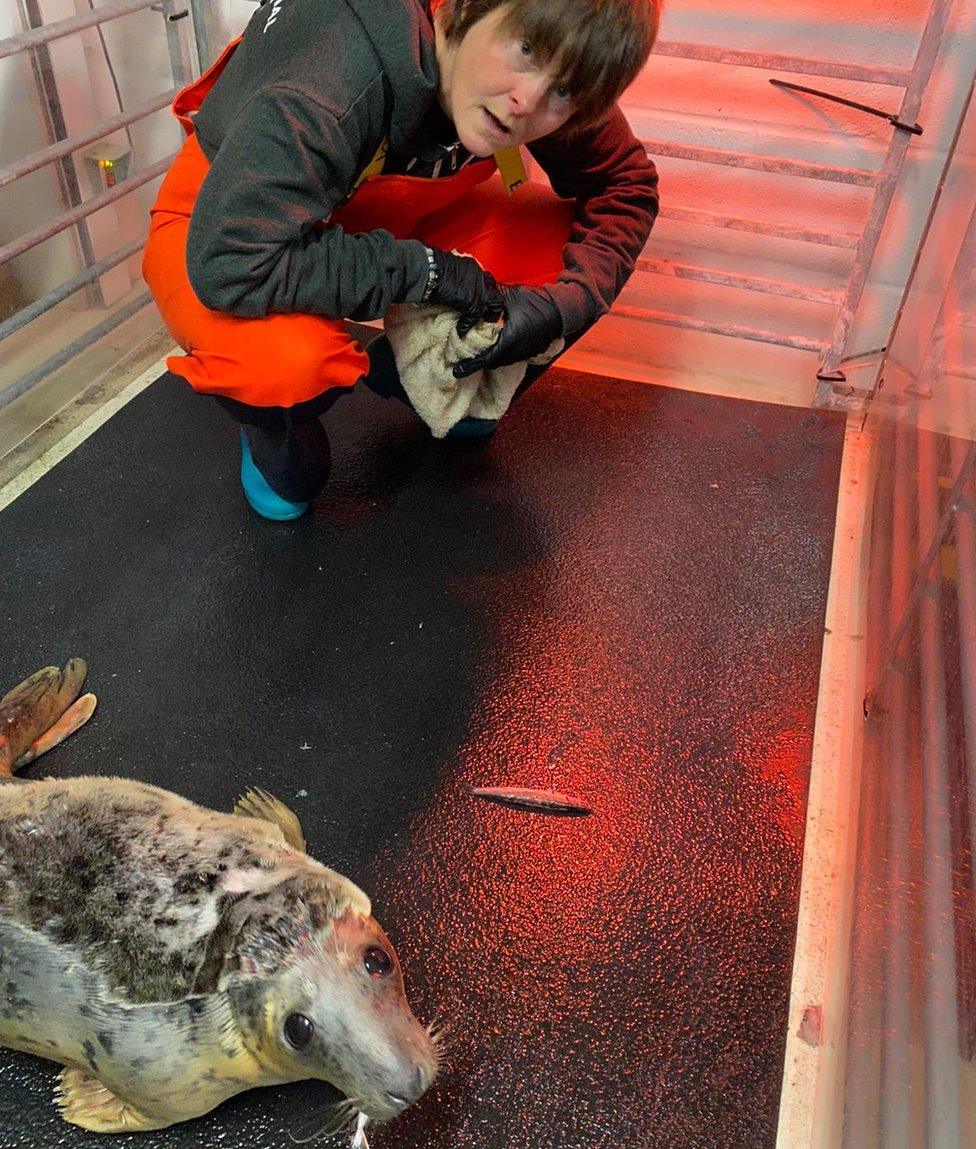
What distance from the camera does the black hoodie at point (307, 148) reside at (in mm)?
1256

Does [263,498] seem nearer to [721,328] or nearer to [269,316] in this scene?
[269,316]

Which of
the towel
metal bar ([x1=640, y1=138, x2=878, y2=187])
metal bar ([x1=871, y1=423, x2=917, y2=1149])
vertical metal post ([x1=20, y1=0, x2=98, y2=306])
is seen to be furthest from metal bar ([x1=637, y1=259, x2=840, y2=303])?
vertical metal post ([x1=20, y1=0, x2=98, y2=306])

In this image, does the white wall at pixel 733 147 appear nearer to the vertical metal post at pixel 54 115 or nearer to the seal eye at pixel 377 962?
the vertical metal post at pixel 54 115

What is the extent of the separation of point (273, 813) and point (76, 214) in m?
1.32

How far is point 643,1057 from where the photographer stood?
109 centimetres

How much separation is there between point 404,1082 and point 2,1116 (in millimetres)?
479

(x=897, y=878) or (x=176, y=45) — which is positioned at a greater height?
(x=176, y=45)

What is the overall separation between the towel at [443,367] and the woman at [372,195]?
0.03 metres

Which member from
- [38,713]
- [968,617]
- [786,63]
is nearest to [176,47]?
[786,63]

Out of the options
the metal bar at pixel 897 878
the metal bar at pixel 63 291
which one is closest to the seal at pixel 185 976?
the metal bar at pixel 897 878

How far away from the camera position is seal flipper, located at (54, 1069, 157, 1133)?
0.99m

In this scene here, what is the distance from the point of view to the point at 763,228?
2.05m

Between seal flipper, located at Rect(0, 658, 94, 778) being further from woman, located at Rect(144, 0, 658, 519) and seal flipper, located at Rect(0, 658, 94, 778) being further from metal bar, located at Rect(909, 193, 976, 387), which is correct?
metal bar, located at Rect(909, 193, 976, 387)

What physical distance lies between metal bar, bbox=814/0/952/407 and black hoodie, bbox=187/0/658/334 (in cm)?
102
